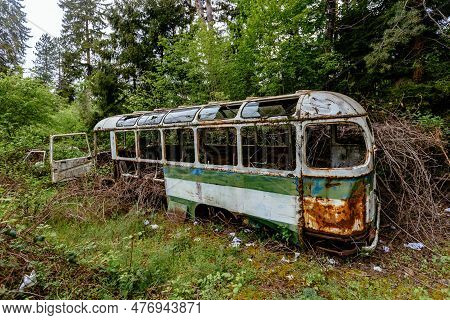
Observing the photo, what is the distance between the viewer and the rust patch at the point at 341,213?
4.01 m

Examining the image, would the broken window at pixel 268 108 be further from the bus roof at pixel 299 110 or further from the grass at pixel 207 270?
the grass at pixel 207 270

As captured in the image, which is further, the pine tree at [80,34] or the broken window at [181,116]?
the pine tree at [80,34]

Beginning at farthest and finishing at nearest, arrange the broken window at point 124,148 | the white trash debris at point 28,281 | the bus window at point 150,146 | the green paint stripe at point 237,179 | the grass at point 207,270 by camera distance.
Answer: the broken window at point 124,148, the bus window at point 150,146, the green paint stripe at point 237,179, the grass at point 207,270, the white trash debris at point 28,281

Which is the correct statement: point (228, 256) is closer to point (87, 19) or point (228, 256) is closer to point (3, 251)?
point (3, 251)

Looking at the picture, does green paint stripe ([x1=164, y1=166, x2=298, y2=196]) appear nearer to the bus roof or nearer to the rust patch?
the rust patch

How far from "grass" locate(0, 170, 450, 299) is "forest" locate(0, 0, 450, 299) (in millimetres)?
22

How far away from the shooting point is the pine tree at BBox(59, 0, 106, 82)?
65.8ft

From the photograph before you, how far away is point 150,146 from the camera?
8.12 metres

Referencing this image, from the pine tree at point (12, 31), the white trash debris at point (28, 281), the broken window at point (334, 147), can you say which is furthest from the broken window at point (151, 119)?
the pine tree at point (12, 31)

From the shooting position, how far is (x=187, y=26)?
15062 mm

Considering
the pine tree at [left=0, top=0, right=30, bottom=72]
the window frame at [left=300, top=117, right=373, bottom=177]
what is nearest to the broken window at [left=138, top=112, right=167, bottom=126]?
the window frame at [left=300, top=117, right=373, bottom=177]

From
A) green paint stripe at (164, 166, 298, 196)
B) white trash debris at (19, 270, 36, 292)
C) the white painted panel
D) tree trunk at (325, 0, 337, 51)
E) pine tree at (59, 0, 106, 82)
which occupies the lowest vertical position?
white trash debris at (19, 270, 36, 292)

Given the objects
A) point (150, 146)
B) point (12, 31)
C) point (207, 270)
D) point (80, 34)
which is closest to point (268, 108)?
point (207, 270)

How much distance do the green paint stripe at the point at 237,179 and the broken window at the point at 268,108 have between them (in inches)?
44.4
